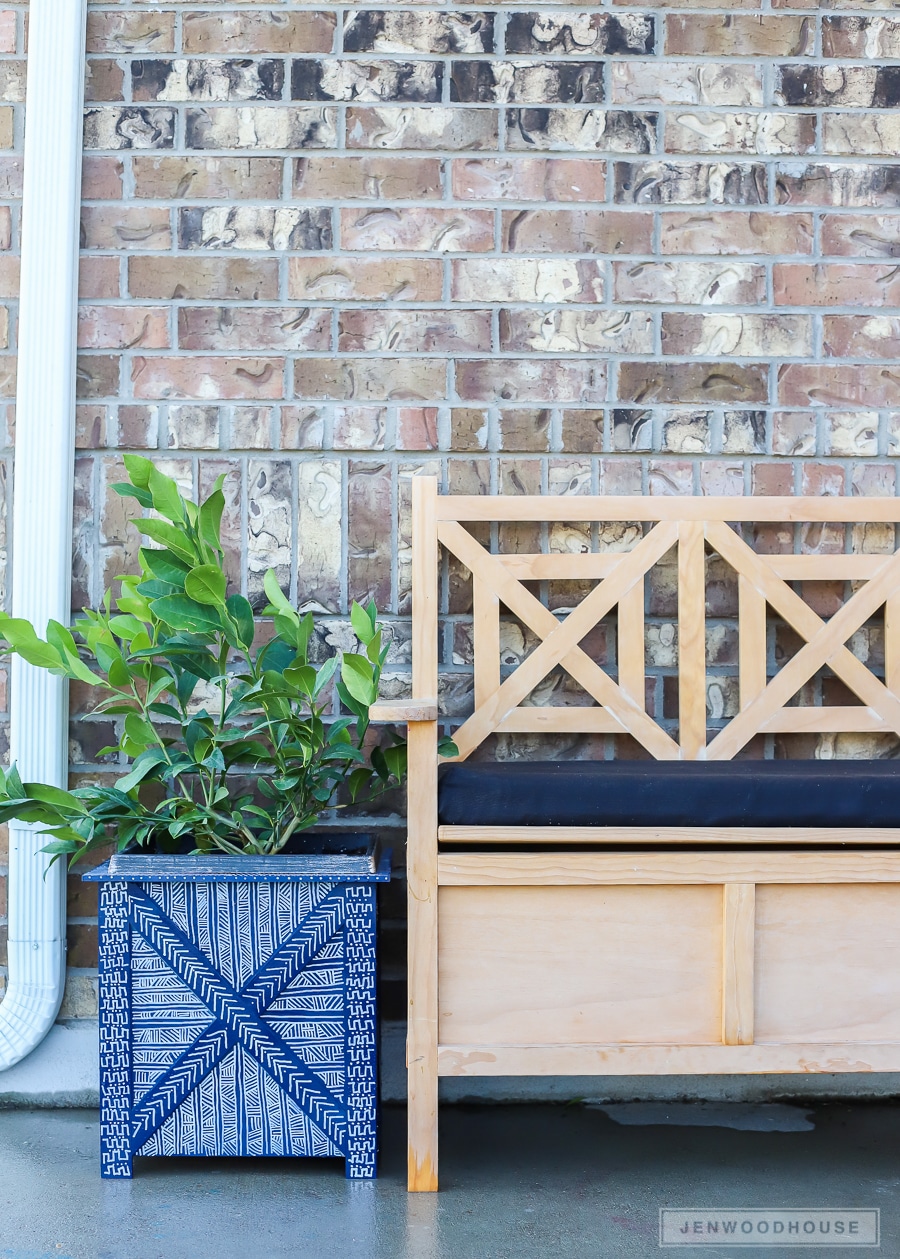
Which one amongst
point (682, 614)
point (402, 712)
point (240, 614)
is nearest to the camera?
point (402, 712)

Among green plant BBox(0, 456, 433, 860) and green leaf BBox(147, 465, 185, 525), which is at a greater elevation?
green leaf BBox(147, 465, 185, 525)

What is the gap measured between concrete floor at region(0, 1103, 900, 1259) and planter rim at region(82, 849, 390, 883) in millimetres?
483

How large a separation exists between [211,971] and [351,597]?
0.74 metres

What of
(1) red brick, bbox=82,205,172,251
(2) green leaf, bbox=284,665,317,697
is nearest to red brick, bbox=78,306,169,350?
(1) red brick, bbox=82,205,172,251

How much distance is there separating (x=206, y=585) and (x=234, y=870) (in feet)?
1.46

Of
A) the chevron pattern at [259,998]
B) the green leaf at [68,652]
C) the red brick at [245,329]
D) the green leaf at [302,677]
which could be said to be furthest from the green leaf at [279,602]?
the red brick at [245,329]

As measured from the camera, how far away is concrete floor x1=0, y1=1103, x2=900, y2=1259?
1432 mm

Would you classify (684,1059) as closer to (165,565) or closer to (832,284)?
(165,565)

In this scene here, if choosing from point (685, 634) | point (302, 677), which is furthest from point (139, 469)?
point (685, 634)

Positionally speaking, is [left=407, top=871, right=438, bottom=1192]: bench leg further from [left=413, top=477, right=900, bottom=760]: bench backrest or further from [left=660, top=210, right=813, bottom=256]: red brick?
[left=660, top=210, right=813, bottom=256]: red brick

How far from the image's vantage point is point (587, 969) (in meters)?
1.53

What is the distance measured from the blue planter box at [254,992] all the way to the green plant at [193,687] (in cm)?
12

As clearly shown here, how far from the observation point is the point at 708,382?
2006mm

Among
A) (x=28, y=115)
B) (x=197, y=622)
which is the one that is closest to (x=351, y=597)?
(x=197, y=622)
